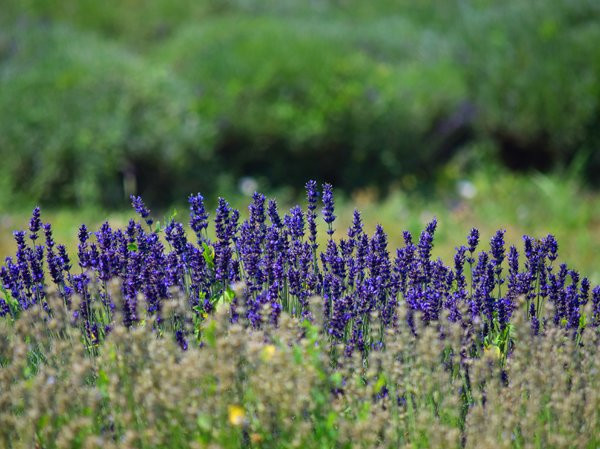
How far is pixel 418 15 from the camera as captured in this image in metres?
11.4

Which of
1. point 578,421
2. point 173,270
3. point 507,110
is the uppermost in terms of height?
point 507,110

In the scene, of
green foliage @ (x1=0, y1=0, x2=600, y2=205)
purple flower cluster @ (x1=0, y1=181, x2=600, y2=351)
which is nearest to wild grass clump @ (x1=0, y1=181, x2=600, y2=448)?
purple flower cluster @ (x1=0, y1=181, x2=600, y2=351)

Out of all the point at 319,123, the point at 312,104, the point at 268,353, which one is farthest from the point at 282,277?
the point at 312,104

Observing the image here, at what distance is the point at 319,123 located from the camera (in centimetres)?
773

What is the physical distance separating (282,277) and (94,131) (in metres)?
4.60

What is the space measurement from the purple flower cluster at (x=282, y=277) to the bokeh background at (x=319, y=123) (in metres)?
3.32

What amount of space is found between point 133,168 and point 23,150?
0.93 meters

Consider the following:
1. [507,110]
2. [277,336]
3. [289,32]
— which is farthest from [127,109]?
[277,336]

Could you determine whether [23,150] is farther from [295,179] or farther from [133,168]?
[295,179]

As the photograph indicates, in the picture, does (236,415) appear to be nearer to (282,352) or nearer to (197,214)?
(282,352)

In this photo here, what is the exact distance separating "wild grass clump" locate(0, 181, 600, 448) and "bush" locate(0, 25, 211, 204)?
413 centimetres

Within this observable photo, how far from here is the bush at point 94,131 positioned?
7020 mm

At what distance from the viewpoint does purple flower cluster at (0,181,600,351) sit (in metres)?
2.84

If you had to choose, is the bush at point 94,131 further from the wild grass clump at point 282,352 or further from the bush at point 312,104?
the wild grass clump at point 282,352
